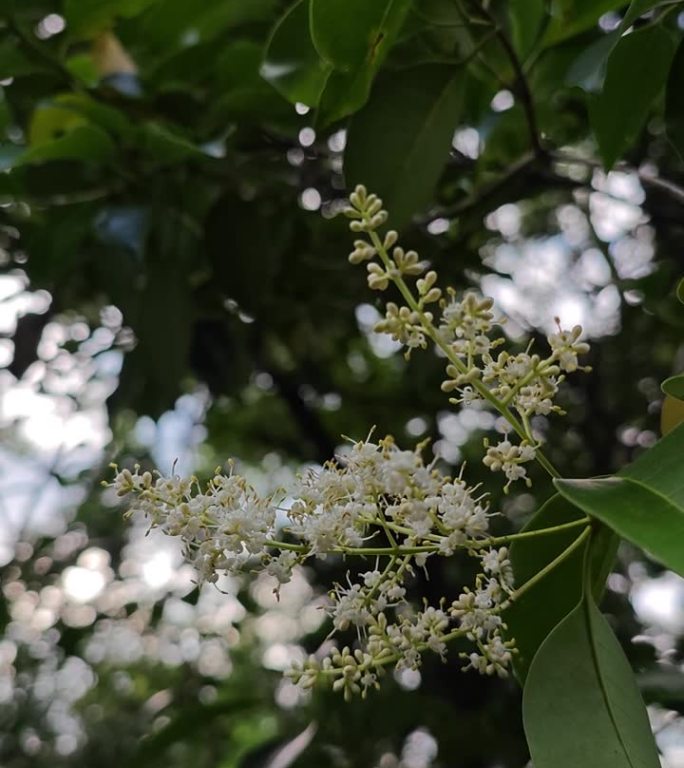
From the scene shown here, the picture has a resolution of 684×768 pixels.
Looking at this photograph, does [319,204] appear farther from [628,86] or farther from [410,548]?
[410,548]

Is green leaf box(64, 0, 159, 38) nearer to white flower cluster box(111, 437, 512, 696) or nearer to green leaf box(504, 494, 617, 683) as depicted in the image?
white flower cluster box(111, 437, 512, 696)

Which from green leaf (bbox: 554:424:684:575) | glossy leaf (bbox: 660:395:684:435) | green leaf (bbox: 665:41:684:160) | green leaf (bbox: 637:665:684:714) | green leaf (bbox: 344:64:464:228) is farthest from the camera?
green leaf (bbox: 637:665:684:714)

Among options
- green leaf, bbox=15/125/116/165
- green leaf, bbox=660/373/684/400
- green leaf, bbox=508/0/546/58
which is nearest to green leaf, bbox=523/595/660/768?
green leaf, bbox=660/373/684/400

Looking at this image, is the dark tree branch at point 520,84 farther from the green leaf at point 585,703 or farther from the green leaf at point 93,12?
the green leaf at point 585,703

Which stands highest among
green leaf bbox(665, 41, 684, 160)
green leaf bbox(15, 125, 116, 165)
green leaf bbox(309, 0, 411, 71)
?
green leaf bbox(309, 0, 411, 71)

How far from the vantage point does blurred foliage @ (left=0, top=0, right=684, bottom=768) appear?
3.29 ft

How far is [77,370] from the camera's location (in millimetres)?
1984

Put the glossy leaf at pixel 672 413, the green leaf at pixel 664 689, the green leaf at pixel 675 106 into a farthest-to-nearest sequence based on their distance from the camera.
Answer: the green leaf at pixel 664 689 → the green leaf at pixel 675 106 → the glossy leaf at pixel 672 413

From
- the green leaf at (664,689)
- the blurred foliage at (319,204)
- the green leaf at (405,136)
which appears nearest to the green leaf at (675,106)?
the blurred foliage at (319,204)

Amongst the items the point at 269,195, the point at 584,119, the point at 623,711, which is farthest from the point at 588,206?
the point at 623,711

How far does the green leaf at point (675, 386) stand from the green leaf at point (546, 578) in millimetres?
111

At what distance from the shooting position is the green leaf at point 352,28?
0.80 metres

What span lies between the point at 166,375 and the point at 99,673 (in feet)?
8.24

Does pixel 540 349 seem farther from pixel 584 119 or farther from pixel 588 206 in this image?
pixel 584 119
